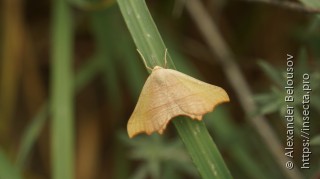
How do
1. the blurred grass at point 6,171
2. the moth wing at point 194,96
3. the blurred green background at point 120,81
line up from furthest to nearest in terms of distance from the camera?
the blurred green background at point 120,81, the blurred grass at point 6,171, the moth wing at point 194,96

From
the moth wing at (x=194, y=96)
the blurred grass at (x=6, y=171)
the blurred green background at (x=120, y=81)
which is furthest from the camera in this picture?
the blurred green background at (x=120, y=81)

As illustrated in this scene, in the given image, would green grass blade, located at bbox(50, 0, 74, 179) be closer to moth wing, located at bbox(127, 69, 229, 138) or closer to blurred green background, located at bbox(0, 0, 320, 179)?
blurred green background, located at bbox(0, 0, 320, 179)

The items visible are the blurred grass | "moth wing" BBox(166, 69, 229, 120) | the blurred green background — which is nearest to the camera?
"moth wing" BBox(166, 69, 229, 120)

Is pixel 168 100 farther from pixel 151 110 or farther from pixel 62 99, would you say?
pixel 62 99

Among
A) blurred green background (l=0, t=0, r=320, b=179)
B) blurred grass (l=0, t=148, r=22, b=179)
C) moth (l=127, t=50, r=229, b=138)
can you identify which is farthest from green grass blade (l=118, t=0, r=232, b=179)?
blurred grass (l=0, t=148, r=22, b=179)

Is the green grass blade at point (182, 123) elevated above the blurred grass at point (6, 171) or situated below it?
above

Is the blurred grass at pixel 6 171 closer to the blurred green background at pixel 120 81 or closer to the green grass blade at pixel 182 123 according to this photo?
the blurred green background at pixel 120 81

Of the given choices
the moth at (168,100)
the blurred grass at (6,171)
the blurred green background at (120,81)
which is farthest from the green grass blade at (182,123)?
the blurred grass at (6,171)
